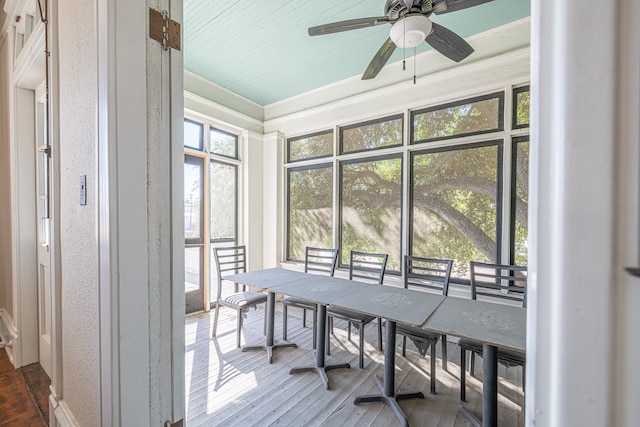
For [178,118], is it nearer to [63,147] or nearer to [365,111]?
[63,147]

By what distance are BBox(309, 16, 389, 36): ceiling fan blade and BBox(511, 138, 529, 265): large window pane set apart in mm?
1814

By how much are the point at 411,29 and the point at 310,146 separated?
8.39ft

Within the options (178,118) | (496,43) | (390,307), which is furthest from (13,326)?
(496,43)

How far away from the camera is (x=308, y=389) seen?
6.86 feet

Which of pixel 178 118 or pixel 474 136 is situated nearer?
pixel 178 118

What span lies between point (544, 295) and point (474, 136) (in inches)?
119

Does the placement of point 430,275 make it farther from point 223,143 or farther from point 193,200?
point 223,143

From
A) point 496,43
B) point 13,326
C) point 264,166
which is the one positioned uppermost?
point 496,43

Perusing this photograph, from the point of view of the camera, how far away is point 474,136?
2859 mm

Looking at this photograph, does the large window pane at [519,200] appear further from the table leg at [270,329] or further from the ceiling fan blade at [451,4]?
the table leg at [270,329]

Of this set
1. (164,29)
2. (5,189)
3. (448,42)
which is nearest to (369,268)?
(448,42)

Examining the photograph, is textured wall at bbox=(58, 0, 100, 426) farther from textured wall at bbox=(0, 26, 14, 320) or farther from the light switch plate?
textured wall at bbox=(0, 26, 14, 320)

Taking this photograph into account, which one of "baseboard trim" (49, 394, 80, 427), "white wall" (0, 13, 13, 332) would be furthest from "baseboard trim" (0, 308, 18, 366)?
"baseboard trim" (49, 394, 80, 427)

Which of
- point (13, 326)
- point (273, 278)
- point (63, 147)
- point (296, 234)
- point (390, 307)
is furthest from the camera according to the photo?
point (296, 234)
